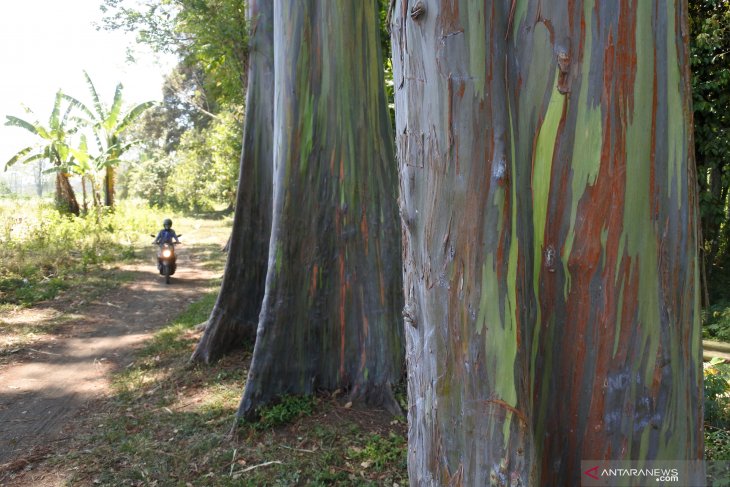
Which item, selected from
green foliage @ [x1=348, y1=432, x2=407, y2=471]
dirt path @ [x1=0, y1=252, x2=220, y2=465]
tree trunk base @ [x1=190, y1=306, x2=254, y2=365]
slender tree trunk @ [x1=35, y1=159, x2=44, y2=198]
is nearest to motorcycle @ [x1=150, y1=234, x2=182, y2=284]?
dirt path @ [x1=0, y1=252, x2=220, y2=465]

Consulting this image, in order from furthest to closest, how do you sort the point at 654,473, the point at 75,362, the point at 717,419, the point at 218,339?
the point at 75,362
the point at 218,339
the point at 717,419
the point at 654,473

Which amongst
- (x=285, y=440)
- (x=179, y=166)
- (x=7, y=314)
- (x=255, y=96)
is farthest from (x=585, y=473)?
(x=179, y=166)

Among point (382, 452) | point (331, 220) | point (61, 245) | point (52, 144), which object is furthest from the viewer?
point (52, 144)

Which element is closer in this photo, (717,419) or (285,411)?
(717,419)

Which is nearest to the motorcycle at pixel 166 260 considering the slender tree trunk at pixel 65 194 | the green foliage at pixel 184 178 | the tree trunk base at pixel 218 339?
the tree trunk base at pixel 218 339

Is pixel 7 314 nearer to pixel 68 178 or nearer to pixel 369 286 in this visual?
pixel 369 286

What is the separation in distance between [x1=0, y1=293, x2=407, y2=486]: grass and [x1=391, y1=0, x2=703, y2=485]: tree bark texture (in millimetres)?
1944

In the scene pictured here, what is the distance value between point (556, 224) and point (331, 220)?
3154 millimetres

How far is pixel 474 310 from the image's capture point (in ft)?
8.29

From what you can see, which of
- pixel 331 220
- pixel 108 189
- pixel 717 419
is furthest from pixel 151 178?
pixel 717 419

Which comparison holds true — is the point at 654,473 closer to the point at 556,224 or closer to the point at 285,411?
the point at 556,224

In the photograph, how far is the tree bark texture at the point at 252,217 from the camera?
6.96 m

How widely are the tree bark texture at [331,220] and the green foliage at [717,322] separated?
20.0 ft

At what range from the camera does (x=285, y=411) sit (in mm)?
5129
